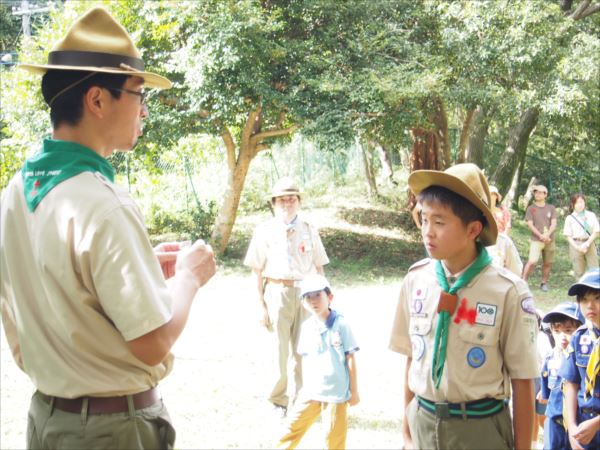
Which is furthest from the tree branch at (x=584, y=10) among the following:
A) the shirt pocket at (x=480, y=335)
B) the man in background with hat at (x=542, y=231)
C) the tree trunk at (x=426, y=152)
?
the shirt pocket at (x=480, y=335)

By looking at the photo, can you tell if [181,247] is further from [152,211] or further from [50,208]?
[152,211]

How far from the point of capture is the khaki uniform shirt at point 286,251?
5.80 m

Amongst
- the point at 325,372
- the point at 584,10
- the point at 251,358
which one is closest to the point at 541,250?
the point at 584,10

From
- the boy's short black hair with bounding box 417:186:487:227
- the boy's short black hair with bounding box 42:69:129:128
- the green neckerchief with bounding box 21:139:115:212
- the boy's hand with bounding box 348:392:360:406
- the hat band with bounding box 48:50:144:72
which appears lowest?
the boy's hand with bounding box 348:392:360:406

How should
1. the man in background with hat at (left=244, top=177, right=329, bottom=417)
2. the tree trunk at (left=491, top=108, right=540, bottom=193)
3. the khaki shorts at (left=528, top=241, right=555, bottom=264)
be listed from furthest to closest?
the tree trunk at (left=491, top=108, right=540, bottom=193)
the khaki shorts at (left=528, top=241, right=555, bottom=264)
the man in background with hat at (left=244, top=177, right=329, bottom=417)

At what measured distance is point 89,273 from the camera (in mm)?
1636

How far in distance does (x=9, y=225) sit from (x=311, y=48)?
9.98m

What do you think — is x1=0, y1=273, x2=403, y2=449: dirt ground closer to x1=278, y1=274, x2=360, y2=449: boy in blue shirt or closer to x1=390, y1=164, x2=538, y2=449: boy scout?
x1=278, y1=274, x2=360, y2=449: boy in blue shirt

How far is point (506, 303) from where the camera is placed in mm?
2336

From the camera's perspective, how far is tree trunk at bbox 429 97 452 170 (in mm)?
12266

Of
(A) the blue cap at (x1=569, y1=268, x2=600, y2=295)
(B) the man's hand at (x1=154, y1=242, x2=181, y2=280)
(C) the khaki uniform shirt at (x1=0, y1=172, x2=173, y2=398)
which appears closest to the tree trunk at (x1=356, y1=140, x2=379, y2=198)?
(A) the blue cap at (x1=569, y1=268, x2=600, y2=295)

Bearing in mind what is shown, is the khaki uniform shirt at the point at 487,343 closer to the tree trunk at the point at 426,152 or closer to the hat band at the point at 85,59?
the hat band at the point at 85,59

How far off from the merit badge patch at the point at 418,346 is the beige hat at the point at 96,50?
53.7 inches

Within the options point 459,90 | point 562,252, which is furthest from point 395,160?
point 459,90
